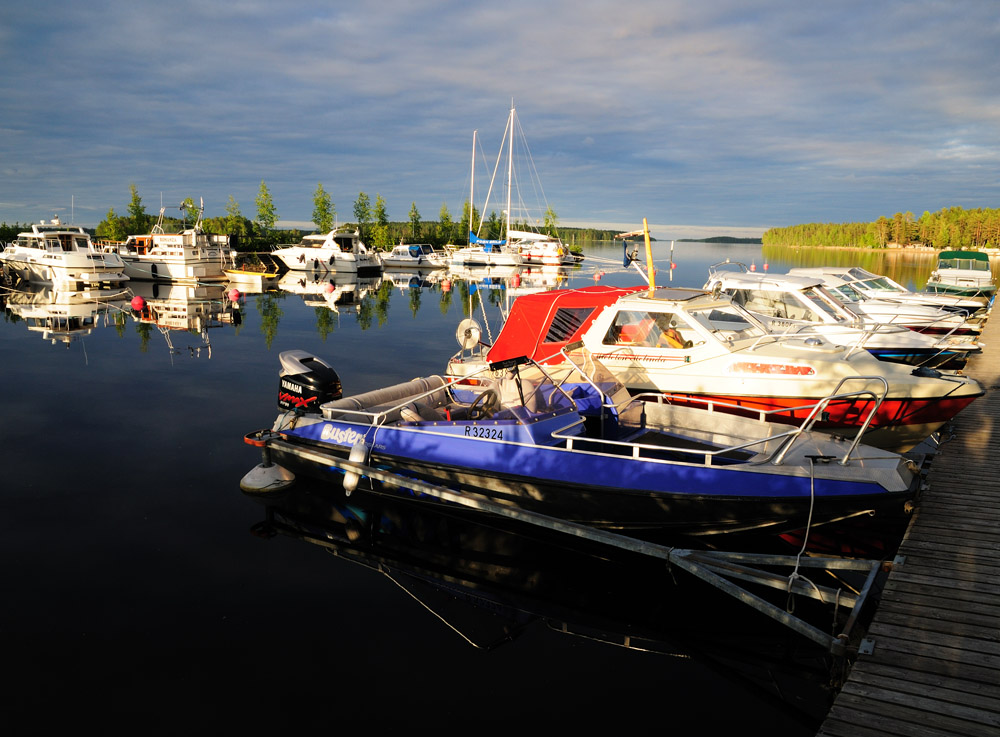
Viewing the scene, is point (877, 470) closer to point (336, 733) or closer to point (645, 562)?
point (645, 562)

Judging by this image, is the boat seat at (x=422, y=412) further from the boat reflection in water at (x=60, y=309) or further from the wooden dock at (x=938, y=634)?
the boat reflection in water at (x=60, y=309)

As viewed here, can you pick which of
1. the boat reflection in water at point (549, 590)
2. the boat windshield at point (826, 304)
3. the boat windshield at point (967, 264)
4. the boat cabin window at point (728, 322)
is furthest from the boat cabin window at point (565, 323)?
the boat windshield at point (967, 264)

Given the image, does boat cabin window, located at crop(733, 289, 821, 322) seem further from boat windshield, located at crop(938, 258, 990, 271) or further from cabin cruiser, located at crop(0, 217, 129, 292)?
cabin cruiser, located at crop(0, 217, 129, 292)

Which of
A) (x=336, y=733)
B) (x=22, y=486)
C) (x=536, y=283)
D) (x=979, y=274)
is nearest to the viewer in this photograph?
(x=336, y=733)

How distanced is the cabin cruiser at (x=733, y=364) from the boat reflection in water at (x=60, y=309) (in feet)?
61.0

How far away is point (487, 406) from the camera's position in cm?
966

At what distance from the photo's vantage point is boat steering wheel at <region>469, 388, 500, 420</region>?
961 cm

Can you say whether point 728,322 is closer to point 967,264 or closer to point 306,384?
point 306,384

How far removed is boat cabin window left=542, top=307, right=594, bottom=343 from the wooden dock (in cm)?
703

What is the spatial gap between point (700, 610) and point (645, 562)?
1.08 meters

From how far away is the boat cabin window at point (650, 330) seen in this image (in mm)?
12039

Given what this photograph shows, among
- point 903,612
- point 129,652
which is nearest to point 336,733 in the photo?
point 129,652

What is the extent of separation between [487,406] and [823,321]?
33.2ft

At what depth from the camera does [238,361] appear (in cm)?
1984
